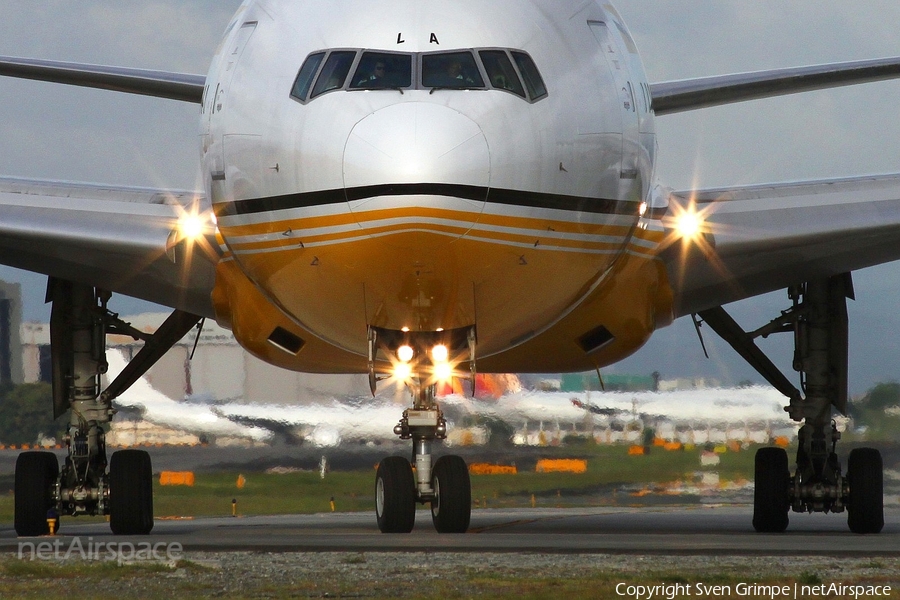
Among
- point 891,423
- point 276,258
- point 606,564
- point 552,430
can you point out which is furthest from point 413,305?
point 891,423

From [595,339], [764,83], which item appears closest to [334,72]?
[595,339]

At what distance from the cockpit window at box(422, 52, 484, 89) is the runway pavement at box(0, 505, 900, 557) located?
11.3 feet

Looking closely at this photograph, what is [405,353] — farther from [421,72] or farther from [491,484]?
[491,484]

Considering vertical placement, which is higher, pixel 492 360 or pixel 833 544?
pixel 492 360

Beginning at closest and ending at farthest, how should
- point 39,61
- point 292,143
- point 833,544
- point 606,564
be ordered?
point 606,564
point 292,143
point 833,544
point 39,61

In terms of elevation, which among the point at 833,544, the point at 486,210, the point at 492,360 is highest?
the point at 486,210

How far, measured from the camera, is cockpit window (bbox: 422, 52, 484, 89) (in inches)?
442

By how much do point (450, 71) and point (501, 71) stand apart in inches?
16.2

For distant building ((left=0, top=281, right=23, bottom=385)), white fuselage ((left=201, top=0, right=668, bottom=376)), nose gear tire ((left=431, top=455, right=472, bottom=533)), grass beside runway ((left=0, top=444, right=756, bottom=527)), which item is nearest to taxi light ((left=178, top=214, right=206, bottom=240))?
white fuselage ((left=201, top=0, right=668, bottom=376))

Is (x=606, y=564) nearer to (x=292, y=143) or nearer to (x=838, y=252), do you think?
(x=292, y=143)

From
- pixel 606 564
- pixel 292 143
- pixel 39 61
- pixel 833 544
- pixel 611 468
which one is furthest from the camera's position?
pixel 611 468

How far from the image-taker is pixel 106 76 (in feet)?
51.5

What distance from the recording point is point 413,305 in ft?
39.5

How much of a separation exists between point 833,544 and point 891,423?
1263 centimetres
